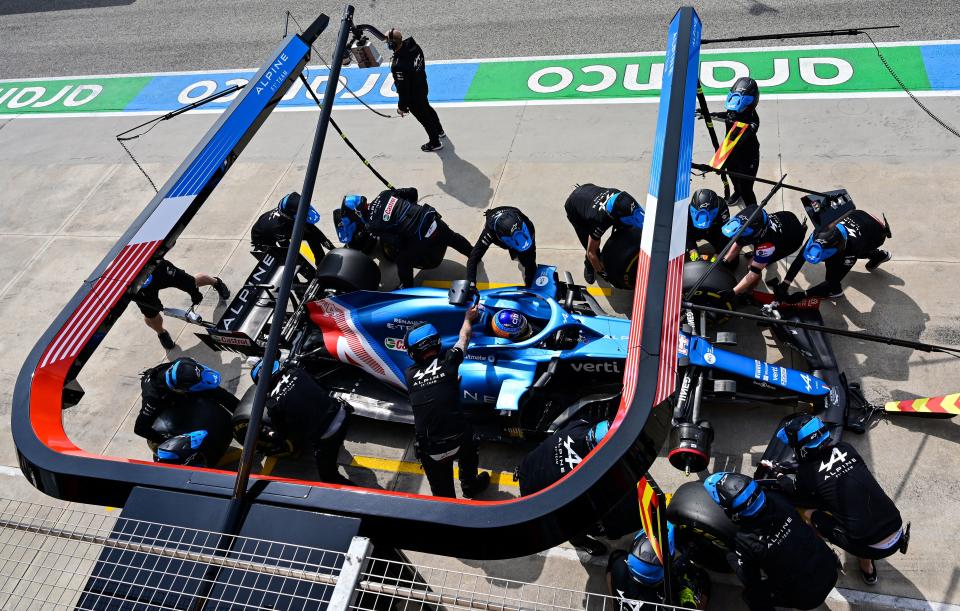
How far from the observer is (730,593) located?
5.31 m

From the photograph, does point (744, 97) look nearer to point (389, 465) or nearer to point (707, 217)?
point (707, 217)

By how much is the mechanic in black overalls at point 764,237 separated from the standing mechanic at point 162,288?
629 cm

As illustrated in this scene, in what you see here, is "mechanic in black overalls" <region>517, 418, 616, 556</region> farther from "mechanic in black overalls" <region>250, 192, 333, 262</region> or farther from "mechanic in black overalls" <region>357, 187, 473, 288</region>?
"mechanic in black overalls" <region>250, 192, 333, 262</region>

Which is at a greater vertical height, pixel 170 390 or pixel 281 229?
pixel 281 229

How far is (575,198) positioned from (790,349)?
2.80 m

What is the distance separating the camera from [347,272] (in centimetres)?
745

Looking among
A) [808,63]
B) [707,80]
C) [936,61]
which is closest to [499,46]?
[707,80]

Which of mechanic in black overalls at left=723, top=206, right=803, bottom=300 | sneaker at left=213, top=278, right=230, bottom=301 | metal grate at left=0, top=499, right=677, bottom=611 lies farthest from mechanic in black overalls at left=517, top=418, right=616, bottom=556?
sneaker at left=213, top=278, right=230, bottom=301

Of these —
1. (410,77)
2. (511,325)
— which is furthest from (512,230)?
(410,77)

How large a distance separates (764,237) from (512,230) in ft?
8.44

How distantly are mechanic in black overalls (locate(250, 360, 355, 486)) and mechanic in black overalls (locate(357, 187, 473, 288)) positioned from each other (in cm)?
215

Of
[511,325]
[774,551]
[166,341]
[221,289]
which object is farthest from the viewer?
[221,289]

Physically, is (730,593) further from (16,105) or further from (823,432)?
(16,105)

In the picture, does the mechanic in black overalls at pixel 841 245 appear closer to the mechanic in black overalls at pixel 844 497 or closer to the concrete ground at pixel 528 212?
the concrete ground at pixel 528 212
